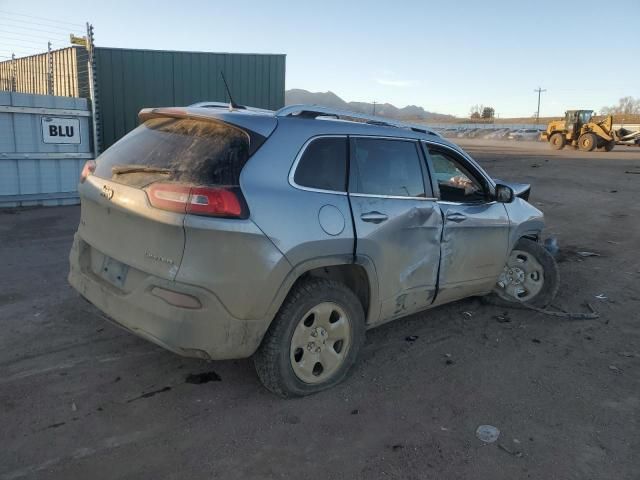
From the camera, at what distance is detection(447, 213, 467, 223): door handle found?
171 inches

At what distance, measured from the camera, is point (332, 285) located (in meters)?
3.56

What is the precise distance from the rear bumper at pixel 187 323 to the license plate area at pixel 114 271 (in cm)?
6

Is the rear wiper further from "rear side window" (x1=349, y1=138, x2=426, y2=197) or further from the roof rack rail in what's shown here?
"rear side window" (x1=349, y1=138, x2=426, y2=197)

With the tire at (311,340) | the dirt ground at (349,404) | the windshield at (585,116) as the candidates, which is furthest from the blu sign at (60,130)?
the windshield at (585,116)

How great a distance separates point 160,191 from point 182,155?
304 mm

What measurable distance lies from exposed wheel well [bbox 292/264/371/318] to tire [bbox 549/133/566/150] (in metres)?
34.0

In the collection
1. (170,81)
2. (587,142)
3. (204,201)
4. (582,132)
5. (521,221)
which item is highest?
(170,81)

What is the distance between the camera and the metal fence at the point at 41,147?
971 centimetres

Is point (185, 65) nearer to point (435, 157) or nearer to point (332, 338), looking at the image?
point (435, 157)

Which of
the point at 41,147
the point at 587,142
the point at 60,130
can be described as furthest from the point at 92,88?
the point at 587,142

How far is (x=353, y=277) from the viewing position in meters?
3.85

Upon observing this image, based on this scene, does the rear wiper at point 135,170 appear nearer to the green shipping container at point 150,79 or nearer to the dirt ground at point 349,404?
the dirt ground at point 349,404

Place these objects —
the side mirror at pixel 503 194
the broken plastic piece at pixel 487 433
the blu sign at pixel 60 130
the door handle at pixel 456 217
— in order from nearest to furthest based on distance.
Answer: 1. the broken plastic piece at pixel 487 433
2. the door handle at pixel 456 217
3. the side mirror at pixel 503 194
4. the blu sign at pixel 60 130

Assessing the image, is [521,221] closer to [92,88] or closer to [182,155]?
[182,155]
